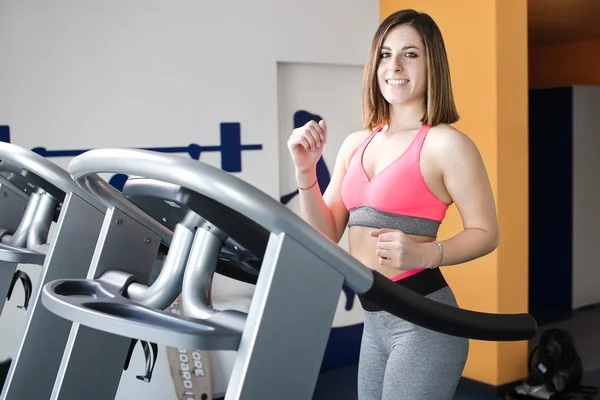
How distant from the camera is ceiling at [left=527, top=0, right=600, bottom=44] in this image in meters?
5.65

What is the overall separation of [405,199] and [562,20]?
544 cm

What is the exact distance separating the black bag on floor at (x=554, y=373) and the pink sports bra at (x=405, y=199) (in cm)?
291

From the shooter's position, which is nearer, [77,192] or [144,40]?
[77,192]

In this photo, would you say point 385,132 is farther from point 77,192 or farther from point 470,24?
point 470,24

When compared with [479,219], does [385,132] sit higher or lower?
higher

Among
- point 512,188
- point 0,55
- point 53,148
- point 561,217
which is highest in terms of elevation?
point 0,55

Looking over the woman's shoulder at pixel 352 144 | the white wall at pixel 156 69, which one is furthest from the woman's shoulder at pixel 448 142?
the white wall at pixel 156 69

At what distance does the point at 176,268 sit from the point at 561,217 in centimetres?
632

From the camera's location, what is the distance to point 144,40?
13.4 feet

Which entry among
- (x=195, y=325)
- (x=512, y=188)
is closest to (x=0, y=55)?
(x=512, y=188)

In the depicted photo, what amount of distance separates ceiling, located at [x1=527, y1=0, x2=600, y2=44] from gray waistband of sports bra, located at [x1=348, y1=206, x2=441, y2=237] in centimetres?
429

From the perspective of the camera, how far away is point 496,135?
4160mm

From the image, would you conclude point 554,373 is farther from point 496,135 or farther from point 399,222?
point 399,222

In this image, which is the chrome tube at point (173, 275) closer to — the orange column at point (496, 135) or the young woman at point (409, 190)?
the young woman at point (409, 190)
